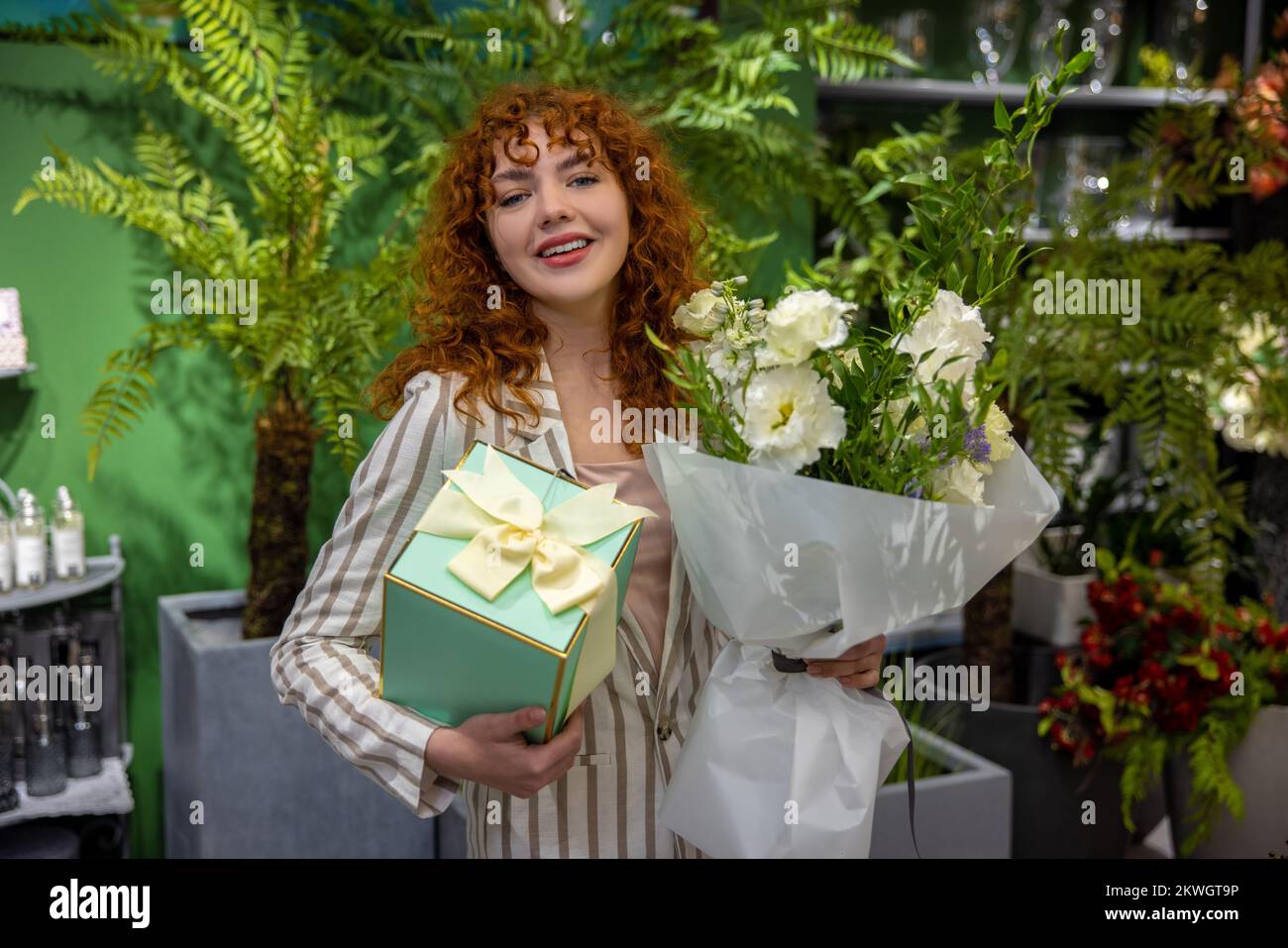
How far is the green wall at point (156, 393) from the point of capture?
97.4 inches

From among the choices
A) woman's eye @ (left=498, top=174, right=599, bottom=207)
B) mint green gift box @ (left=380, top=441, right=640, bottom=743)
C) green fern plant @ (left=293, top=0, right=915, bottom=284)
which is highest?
green fern plant @ (left=293, top=0, right=915, bottom=284)

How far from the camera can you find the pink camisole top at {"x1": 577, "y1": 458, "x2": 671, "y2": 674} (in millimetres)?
1293

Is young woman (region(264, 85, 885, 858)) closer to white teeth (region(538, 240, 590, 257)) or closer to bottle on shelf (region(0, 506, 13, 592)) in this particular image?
white teeth (region(538, 240, 590, 257))

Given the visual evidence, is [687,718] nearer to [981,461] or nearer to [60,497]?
[981,461]

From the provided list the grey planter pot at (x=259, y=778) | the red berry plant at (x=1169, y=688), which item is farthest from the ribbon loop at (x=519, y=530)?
the red berry plant at (x=1169, y=688)

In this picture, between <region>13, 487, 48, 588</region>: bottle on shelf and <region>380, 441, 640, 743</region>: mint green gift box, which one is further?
<region>13, 487, 48, 588</region>: bottle on shelf

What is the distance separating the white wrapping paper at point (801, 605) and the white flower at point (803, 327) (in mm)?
107

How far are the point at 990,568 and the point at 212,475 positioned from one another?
210 centimetres

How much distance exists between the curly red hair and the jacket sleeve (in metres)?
0.06

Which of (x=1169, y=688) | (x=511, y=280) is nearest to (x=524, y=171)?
(x=511, y=280)

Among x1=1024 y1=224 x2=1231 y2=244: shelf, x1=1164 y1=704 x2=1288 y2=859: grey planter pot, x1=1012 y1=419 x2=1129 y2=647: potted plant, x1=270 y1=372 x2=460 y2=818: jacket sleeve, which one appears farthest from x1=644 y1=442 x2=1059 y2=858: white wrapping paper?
x1=1024 y1=224 x2=1231 y2=244: shelf

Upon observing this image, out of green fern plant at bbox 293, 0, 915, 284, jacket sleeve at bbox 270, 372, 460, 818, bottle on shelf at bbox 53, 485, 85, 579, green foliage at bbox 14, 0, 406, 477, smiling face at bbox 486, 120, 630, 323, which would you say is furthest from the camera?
green fern plant at bbox 293, 0, 915, 284

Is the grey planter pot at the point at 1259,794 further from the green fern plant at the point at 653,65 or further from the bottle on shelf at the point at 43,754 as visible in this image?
the bottle on shelf at the point at 43,754
